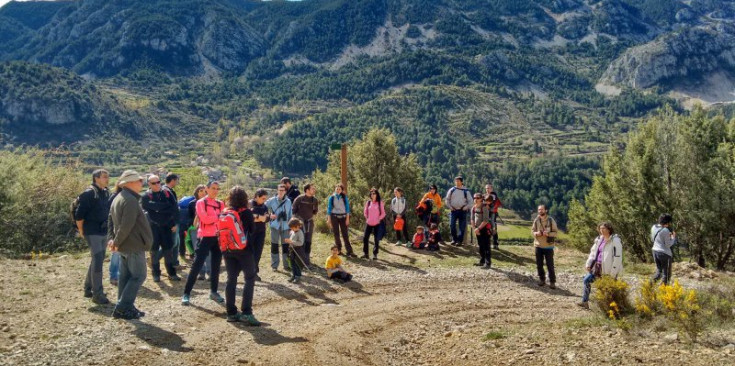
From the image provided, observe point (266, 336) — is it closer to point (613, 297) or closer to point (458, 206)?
point (613, 297)

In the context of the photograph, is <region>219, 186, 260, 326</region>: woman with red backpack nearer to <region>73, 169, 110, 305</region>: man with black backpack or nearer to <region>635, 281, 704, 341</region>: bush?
<region>73, 169, 110, 305</region>: man with black backpack

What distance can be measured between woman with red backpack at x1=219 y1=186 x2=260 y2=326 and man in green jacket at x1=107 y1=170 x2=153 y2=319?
122 centimetres

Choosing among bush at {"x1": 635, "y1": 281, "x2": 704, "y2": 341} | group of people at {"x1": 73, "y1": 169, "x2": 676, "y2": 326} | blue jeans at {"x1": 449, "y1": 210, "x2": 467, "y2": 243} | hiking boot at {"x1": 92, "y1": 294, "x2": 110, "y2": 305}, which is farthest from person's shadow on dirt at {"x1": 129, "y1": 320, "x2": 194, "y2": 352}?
blue jeans at {"x1": 449, "y1": 210, "x2": 467, "y2": 243}

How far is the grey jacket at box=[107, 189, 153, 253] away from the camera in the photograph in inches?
329

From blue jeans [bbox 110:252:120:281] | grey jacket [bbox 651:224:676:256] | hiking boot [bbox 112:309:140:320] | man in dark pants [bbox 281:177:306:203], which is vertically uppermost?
man in dark pants [bbox 281:177:306:203]

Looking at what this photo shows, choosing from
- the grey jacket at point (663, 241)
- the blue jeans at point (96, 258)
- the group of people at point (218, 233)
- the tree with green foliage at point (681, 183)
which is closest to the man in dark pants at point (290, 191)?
the group of people at point (218, 233)

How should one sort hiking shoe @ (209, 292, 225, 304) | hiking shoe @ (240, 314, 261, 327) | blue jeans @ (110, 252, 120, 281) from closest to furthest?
1. hiking shoe @ (240, 314, 261, 327)
2. hiking shoe @ (209, 292, 225, 304)
3. blue jeans @ (110, 252, 120, 281)

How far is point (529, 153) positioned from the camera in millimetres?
163500

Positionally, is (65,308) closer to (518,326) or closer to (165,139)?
(518,326)

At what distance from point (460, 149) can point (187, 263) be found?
152 metres

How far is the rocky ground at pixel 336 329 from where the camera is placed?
755 centimetres

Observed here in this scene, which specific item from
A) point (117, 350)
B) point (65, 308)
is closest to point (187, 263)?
point (65, 308)

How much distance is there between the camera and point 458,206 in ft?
56.4

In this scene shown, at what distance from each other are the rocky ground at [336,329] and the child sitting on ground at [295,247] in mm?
280
